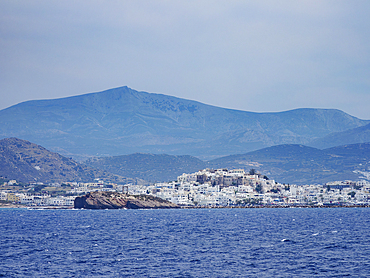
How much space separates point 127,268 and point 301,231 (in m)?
46.5

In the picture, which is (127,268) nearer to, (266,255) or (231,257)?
(231,257)

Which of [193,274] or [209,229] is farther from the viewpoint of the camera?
[209,229]

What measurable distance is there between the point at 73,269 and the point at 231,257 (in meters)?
18.2

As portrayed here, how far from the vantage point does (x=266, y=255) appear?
69000mm

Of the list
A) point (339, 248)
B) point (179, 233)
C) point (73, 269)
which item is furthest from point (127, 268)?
point (179, 233)

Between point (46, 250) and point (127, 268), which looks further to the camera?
point (46, 250)

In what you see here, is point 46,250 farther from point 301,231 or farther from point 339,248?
point 301,231

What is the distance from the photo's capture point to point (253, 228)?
355 ft

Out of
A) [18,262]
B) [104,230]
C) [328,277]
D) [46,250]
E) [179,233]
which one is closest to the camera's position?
[328,277]

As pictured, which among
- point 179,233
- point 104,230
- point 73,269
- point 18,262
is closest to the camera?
point 73,269

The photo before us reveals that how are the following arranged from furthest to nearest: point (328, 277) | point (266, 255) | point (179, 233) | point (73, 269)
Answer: point (179, 233)
point (266, 255)
point (73, 269)
point (328, 277)

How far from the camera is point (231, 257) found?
222 ft

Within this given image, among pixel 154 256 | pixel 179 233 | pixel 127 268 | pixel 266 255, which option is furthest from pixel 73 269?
pixel 179 233

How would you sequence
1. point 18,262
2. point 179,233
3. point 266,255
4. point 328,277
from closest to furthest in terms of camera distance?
point 328,277 → point 18,262 → point 266,255 → point 179,233
